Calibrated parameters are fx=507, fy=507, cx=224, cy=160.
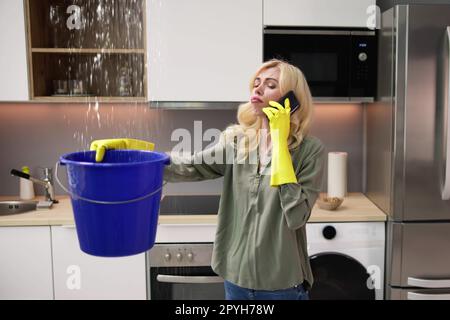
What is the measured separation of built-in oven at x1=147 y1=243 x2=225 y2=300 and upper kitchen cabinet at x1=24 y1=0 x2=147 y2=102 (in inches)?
30.7

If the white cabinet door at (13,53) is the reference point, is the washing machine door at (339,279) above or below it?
below

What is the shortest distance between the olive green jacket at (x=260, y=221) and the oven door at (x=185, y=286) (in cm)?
72

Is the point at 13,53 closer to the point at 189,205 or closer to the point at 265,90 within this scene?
the point at 189,205

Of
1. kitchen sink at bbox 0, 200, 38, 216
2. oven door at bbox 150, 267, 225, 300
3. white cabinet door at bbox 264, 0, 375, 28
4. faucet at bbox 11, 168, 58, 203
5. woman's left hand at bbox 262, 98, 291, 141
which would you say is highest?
white cabinet door at bbox 264, 0, 375, 28

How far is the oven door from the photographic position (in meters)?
2.33

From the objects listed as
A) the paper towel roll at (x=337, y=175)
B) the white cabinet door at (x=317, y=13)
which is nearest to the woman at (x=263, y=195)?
the white cabinet door at (x=317, y=13)

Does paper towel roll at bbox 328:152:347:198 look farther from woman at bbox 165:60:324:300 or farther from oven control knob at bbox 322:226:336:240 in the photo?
woman at bbox 165:60:324:300

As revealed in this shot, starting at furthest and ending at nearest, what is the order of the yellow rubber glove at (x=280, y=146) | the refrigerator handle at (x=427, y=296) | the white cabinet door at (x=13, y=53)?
the white cabinet door at (x=13, y=53) → the refrigerator handle at (x=427, y=296) → the yellow rubber glove at (x=280, y=146)

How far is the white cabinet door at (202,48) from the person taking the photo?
242 centimetres

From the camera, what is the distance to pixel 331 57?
249 centimetres

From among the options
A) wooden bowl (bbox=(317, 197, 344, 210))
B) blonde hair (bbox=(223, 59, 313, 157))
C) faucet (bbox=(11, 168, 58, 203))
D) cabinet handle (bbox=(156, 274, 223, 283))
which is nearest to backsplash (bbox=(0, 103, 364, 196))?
faucet (bbox=(11, 168, 58, 203))

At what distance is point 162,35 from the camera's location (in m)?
2.42

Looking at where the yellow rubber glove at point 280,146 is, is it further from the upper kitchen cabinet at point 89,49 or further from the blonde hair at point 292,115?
the upper kitchen cabinet at point 89,49

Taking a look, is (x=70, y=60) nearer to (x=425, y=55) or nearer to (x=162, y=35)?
(x=162, y=35)
